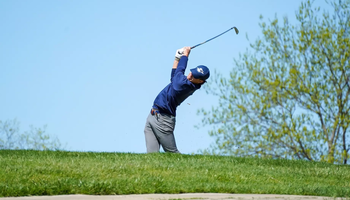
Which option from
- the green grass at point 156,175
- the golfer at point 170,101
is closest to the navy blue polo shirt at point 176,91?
the golfer at point 170,101

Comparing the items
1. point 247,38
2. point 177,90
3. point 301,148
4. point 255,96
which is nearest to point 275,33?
point 247,38

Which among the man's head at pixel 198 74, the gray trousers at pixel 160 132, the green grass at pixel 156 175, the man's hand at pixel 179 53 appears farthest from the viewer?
the man's hand at pixel 179 53

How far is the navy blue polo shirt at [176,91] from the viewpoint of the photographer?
30.7ft

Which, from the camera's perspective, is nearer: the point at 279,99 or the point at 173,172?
the point at 173,172

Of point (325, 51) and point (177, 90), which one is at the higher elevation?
point (325, 51)

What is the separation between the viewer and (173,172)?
825cm

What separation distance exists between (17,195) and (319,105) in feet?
52.0

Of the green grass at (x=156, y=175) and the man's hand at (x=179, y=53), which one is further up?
the man's hand at (x=179, y=53)

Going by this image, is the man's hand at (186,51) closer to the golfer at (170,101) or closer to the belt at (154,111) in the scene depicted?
the golfer at (170,101)

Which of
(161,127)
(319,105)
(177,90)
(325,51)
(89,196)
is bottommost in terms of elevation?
(89,196)

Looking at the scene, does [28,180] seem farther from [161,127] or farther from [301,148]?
[301,148]

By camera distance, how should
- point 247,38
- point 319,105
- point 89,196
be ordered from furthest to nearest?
point 247,38, point 319,105, point 89,196

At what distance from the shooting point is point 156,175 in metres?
7.86

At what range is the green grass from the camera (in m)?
6.71
